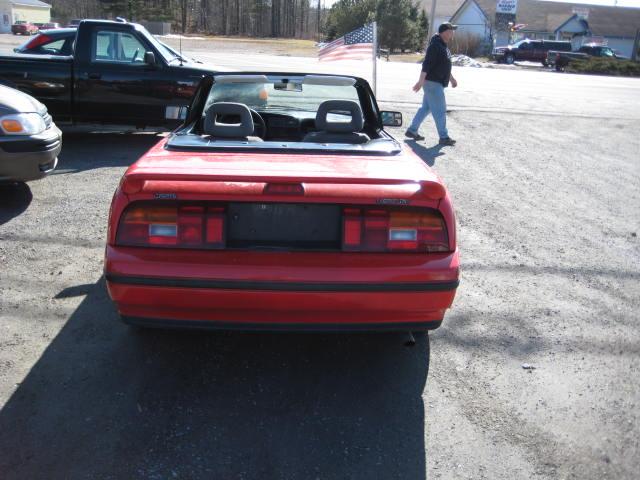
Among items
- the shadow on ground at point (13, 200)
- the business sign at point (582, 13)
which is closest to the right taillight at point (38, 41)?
the shadow on ground at point (13, 200)

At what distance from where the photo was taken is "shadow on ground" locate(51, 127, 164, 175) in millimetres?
7844

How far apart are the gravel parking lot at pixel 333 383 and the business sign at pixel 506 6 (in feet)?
196

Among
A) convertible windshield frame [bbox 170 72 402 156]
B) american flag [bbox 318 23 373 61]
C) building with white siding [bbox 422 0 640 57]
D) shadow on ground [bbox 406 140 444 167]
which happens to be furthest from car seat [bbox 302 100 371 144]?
building with white siding [bbox 422 0 640 57]

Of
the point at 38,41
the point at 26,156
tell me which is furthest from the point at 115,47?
the point at 26,156

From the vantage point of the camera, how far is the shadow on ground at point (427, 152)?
894cm

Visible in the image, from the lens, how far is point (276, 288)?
2.84 m

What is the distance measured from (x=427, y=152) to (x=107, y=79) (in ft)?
15.3

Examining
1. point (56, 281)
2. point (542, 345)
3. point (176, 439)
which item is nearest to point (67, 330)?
point (56, 281)

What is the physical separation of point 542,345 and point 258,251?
1.94m

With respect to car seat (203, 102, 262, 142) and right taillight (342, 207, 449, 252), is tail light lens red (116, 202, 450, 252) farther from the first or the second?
car seat (203, 102, 262, 142)

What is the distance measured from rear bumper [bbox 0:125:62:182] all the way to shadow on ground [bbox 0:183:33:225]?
30cm

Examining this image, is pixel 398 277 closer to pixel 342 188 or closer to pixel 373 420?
pixel 342 188

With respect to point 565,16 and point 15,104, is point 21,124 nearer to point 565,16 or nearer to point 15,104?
point 15,104

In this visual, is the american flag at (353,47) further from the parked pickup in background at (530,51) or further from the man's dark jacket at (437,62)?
the parked pickup in background at (530,51)
